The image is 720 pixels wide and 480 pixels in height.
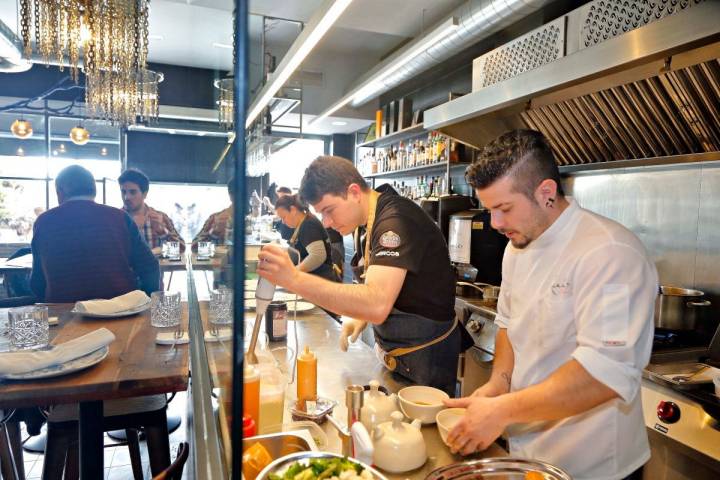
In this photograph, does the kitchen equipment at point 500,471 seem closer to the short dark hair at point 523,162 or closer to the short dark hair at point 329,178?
the short dark hair at point 523,162

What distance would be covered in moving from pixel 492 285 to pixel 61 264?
113 inches

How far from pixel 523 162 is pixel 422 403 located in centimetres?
75

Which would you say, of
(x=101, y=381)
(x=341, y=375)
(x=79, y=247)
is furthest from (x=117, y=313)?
(x=341, y=375)

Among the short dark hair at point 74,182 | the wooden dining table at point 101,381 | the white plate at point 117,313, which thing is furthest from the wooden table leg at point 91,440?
the short dark hair at point 74,182

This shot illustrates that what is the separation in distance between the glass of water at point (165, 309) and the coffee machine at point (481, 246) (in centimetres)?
226

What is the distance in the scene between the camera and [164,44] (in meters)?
5.74

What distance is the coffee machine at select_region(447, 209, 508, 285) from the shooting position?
A: 3.65 m

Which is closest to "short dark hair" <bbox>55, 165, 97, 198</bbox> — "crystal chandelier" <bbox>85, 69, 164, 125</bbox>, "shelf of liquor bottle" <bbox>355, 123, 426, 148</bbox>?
"crystal chandelier" <bbox>85, 69, 164, 125</bbox>

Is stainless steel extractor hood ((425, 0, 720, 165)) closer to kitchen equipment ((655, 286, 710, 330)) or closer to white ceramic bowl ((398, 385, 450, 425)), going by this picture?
kitchen equipment ((655, 286, 710, 330))

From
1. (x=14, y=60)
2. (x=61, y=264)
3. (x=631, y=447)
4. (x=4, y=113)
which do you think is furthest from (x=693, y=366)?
(x=4, y=113)

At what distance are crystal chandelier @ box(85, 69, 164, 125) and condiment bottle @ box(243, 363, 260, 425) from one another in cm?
274

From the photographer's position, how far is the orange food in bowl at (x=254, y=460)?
0.99 m

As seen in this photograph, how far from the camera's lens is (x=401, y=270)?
1666mm

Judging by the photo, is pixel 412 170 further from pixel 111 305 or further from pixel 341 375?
pixel 341 375
